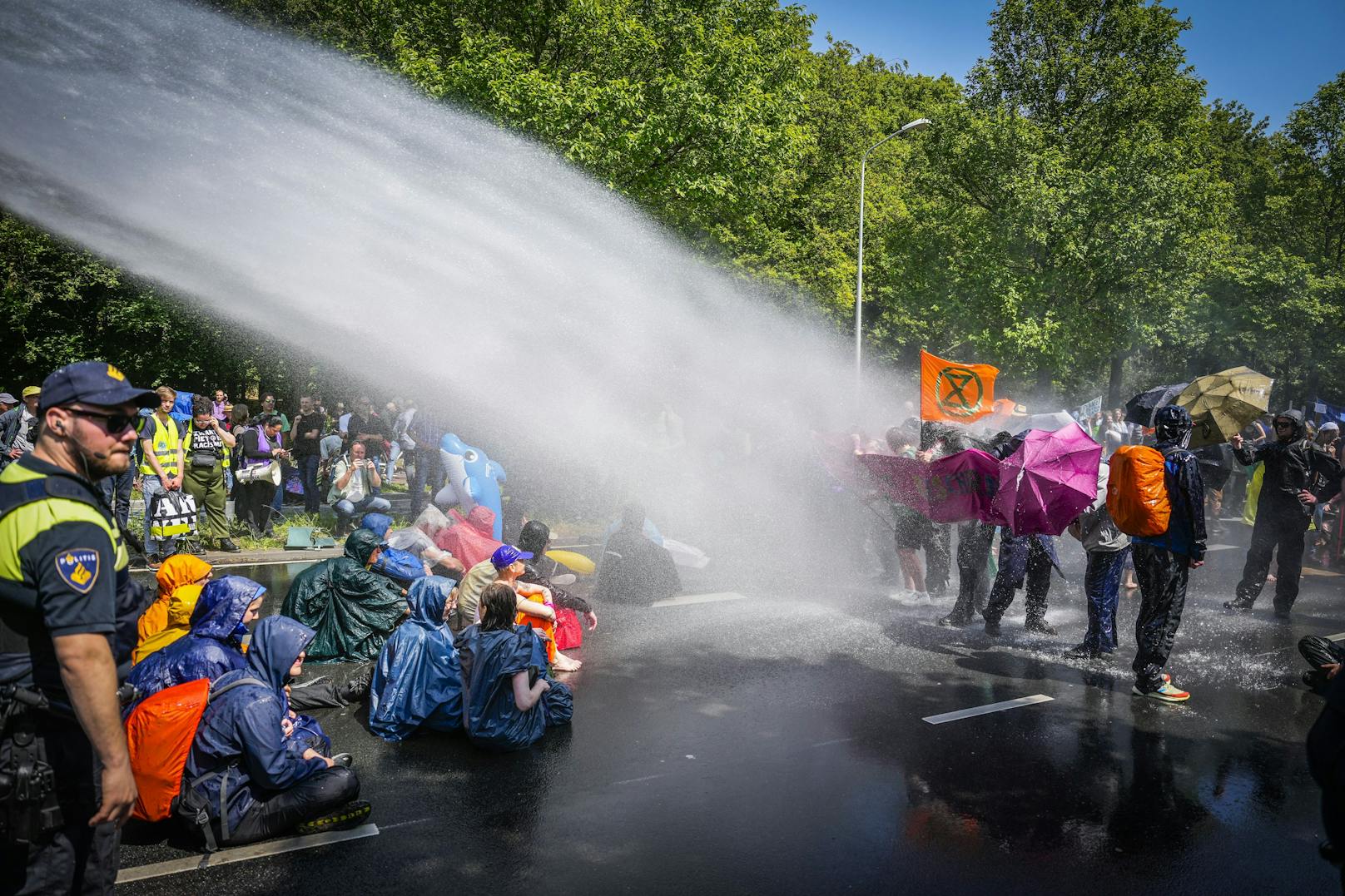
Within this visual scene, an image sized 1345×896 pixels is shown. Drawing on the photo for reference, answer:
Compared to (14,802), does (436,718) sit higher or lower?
lower

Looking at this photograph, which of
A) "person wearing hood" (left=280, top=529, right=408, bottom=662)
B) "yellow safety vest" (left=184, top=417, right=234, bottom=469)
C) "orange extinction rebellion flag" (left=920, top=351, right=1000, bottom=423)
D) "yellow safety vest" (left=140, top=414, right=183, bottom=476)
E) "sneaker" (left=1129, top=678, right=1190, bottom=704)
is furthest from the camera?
"orange extinction rebellion flag" (left=920, top=351, right=1000, bottom=423)

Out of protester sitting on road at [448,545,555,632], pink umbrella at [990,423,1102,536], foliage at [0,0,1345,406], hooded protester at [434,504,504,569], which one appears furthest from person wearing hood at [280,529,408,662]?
foliage at [0,0,1345,406]

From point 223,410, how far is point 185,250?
24.6 feet

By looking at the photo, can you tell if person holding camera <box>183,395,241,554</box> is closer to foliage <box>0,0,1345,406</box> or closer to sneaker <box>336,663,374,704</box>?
sneaker <box>336,663,374,704</box>

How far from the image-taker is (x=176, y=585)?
18.0ft

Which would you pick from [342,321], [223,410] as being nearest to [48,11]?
[342,321]

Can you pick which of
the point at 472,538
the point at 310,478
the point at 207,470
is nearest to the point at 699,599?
the point at 472,538

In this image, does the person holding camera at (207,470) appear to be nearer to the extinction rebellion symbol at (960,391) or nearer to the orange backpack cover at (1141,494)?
the extinction rebellion symbol at (960,391)

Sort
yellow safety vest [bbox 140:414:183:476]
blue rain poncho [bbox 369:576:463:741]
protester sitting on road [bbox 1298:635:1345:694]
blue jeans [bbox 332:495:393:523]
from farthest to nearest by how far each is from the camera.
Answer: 1. blue jeans [bbox 332:495:393:523]
2. yellow safety vest [bbox 140:414:183:476]
3. blue rain poncho [bbox 369:576:463:741]
4. protester sitting on road [bbox 1298:635:1345:694]

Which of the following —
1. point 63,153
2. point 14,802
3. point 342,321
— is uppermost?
point 63,153

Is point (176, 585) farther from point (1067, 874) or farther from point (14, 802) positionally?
point (1067, 874)

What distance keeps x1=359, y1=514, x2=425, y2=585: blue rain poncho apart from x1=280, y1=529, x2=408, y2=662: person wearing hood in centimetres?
12

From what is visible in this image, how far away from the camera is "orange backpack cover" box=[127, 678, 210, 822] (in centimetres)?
414

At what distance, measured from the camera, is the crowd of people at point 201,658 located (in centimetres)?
255
